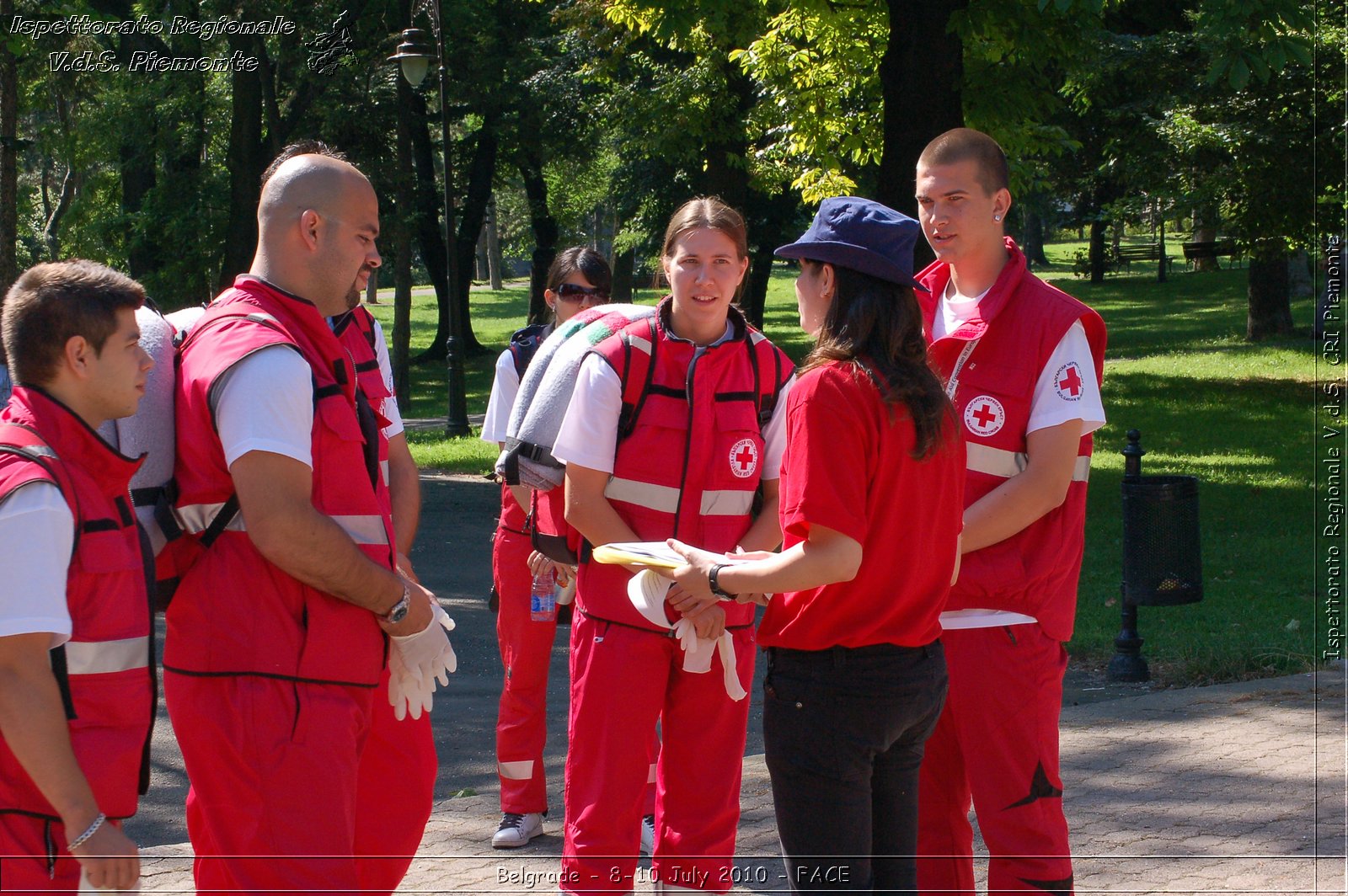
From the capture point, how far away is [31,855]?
2697 mm

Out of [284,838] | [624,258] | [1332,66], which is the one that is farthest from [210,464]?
[1332,66]

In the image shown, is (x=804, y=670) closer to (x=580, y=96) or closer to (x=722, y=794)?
(x=722, y=794)

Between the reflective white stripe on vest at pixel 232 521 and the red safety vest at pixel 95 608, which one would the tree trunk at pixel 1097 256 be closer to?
the reflective white stripe on vest at pixel 232 521

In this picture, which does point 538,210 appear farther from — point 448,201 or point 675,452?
point 675,452

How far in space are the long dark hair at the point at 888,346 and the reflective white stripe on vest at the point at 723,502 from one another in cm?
92

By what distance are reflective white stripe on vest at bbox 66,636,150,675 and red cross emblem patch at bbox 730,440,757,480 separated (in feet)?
6.10

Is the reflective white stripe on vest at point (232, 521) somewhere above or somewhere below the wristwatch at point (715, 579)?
above

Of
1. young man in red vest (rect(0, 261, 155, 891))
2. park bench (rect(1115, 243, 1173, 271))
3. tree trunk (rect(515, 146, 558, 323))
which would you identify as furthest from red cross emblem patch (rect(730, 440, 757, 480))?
park bench (rect(1115, 243, 1173, 271))

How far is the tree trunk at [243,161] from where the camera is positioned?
19.8 metres

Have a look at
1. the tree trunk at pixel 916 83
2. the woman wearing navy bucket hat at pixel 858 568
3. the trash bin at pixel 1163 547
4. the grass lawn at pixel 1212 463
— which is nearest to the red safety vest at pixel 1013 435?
the woman wearing navy bucket hat at pixel 858 568

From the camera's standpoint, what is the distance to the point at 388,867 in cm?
344

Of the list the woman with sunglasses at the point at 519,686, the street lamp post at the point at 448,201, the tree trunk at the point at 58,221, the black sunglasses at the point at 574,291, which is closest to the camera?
the woman with sunglasses at the point at 519,686

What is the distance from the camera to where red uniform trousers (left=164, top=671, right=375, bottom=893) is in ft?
9.66

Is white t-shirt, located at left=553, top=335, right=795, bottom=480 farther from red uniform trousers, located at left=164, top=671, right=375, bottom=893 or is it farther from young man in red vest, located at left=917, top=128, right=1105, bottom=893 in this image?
red uniform trousers, located at left=164, top=671, right=375, bottom=893
